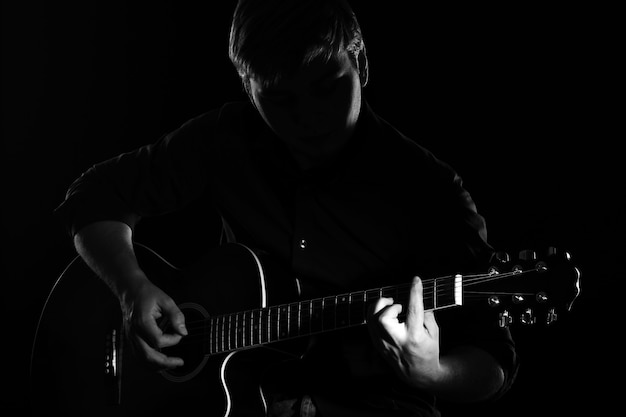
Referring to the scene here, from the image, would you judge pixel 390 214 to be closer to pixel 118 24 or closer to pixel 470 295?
pixel 470 295

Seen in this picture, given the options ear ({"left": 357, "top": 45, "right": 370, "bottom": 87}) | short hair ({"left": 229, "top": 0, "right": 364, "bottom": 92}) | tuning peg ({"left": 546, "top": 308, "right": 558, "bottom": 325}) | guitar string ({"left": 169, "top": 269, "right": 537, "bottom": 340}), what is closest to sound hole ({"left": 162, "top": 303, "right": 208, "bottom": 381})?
guitar string ({"left": 169, "top": 269, "right": 537, "bottom": 340})

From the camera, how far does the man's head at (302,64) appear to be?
1.60 m

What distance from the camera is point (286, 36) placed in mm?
1606

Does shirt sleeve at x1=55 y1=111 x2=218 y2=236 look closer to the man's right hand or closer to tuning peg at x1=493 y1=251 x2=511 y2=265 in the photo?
the man's right hand

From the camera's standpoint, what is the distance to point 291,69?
160cm

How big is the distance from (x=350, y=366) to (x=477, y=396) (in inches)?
11.5

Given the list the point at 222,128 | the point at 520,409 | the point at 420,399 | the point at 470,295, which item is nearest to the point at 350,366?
the point at 420,399

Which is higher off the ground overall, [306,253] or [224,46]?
[224,46]

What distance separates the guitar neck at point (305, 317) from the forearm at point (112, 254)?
0.80 feet

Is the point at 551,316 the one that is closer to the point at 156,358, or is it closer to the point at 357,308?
the point at 357,308

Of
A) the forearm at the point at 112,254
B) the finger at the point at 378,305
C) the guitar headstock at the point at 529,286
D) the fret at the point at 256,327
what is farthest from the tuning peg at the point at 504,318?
the forearm at the point at 112,254

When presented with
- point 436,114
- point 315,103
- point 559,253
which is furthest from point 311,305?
point 436,114

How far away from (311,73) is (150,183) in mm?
626

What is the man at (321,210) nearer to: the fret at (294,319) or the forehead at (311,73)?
the forehead at (311,73)
